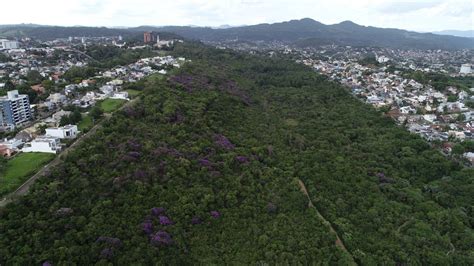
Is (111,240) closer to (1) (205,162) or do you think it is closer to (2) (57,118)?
(1) (205,162)

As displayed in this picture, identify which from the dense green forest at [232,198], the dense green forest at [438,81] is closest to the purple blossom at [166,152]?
the dense green forest at [232,198]

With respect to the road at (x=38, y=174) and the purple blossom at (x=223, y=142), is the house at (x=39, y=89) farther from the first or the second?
the purple blossom at (x=223, y=142)

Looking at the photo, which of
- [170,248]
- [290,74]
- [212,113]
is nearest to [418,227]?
[170,248]

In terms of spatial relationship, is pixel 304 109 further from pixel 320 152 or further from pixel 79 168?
pixel 79 168

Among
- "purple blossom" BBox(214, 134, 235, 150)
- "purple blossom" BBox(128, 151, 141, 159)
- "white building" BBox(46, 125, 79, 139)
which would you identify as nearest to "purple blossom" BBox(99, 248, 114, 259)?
"purple blossom" BBox(128, 151, 141, 159)

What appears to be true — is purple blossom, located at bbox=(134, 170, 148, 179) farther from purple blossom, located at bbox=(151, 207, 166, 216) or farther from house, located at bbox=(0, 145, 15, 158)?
house, located at bbox=(0, 145, 15, 158)
